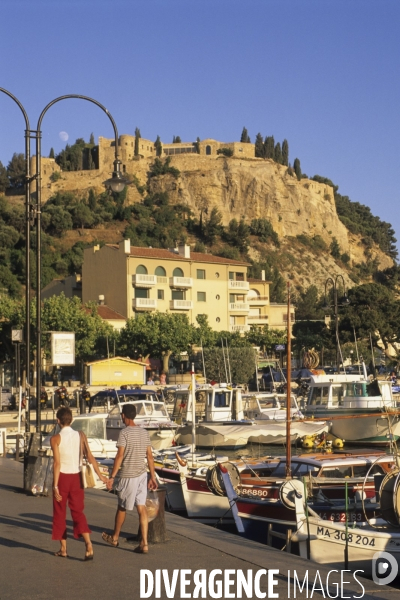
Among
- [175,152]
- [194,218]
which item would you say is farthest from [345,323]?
[175,152]

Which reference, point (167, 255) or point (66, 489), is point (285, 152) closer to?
point (167, 255)

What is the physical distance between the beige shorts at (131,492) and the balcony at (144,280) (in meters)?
66.0

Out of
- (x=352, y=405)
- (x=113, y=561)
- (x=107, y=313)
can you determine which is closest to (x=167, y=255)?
(x=107, y=313)

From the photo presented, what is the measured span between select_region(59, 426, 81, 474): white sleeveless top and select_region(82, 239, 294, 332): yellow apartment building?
216ft

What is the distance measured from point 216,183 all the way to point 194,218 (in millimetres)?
10146

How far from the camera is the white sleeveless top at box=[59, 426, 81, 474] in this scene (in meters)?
9.40

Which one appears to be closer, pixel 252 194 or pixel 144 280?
pixel 144 280

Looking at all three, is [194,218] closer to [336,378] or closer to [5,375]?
[5,375]

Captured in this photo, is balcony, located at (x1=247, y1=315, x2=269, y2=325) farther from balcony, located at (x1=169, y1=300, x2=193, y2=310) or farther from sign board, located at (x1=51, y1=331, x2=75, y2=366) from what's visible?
sign board, located at (x1=51, y1=331, x2=75, y2=366)

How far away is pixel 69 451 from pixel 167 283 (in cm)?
6877

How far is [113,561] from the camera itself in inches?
361

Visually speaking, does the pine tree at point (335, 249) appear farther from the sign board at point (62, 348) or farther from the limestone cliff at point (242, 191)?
the sign board at point (62, 348)

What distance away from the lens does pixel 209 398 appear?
35094mm

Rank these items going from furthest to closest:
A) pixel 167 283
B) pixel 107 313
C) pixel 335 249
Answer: pixel 335 249
pixel 167 283
pixel 107 313
